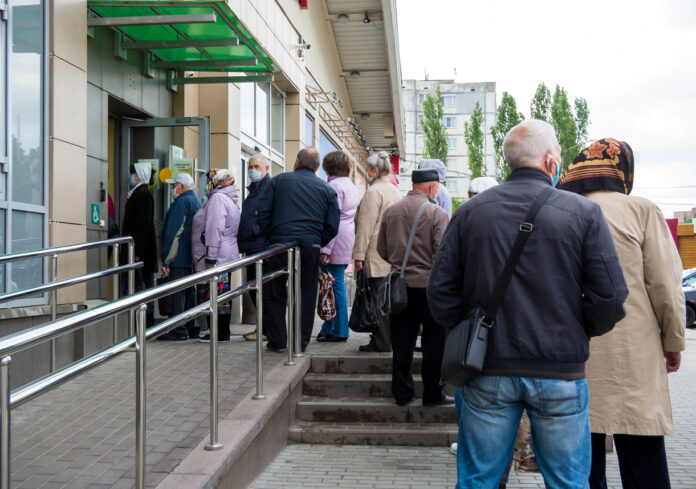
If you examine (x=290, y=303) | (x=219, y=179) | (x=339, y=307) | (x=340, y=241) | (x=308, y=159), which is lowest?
(x=339, y=307)

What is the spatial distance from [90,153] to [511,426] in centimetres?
590

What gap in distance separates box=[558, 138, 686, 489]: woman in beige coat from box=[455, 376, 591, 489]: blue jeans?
2.00ft

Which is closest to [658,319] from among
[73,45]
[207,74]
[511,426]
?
[511,426]

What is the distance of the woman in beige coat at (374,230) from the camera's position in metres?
6.40

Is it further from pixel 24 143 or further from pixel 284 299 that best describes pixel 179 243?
pixel 24 143

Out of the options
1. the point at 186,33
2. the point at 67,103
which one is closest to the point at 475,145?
the point at 186,33

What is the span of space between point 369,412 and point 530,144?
3.42 m

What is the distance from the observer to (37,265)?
595 cm

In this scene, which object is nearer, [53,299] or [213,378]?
[213,378]

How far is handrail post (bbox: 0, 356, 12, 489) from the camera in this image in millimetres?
1910

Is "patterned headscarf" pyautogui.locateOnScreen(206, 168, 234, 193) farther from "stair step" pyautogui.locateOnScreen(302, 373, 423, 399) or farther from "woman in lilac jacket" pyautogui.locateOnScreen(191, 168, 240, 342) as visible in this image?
"stair step" pyautogui.locateOnScreen(302, 373, 423, 399)

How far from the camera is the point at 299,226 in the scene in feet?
20.2

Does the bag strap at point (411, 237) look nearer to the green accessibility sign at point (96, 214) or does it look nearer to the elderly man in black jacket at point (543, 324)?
the elderly man in black jacket at point (543, 324)

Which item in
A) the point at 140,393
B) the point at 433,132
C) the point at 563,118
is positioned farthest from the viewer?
the point at 433,132
